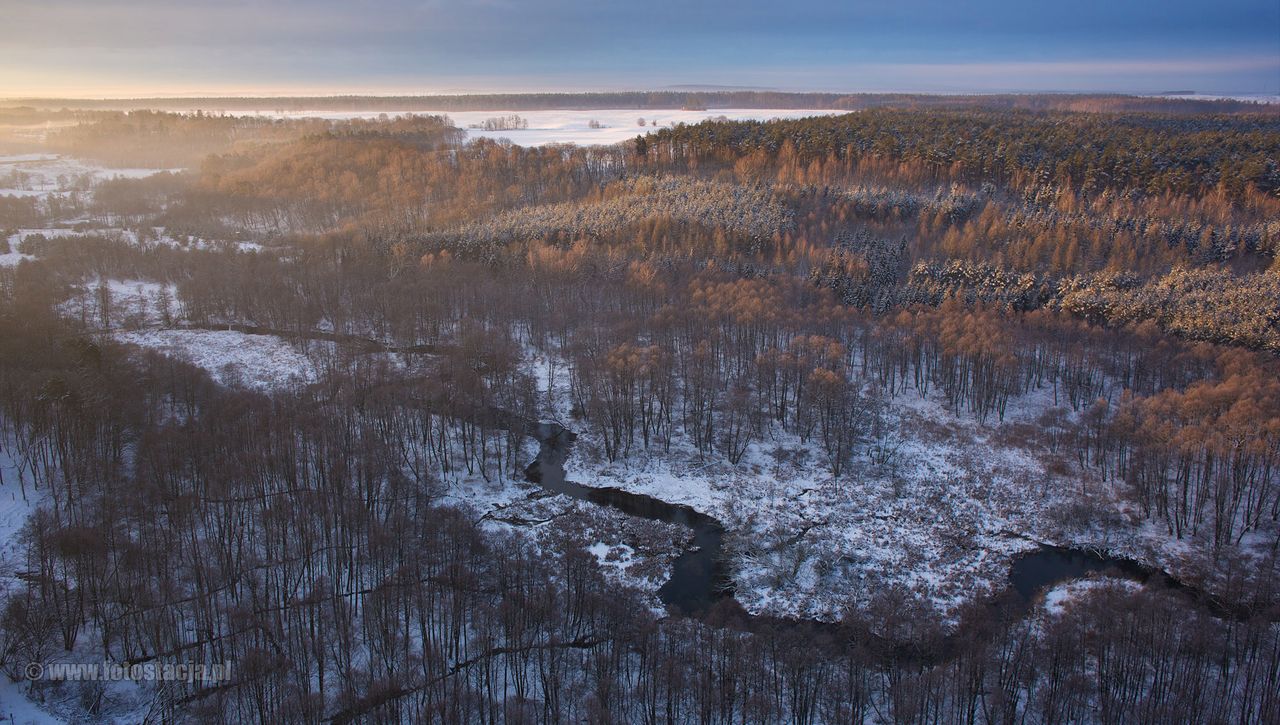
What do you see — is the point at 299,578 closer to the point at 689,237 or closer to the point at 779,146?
the point at 689,237

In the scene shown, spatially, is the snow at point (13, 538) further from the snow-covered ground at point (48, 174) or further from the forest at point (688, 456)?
the snow-covered ground at point (48, 174)

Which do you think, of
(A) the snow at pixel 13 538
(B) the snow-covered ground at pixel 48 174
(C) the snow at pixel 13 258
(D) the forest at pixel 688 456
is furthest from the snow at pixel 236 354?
(B) the snow-covered ground at pixel 48 174

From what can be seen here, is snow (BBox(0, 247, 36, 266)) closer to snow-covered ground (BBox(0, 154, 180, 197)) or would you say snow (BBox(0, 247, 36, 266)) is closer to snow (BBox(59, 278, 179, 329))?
snow (BBox(59, 278, 179, 329))

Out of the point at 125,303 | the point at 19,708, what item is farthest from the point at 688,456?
the point at 125,303

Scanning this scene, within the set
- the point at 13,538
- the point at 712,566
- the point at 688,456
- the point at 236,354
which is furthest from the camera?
the point at 236,354

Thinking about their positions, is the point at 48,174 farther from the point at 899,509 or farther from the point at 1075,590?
the point at 1075,590
